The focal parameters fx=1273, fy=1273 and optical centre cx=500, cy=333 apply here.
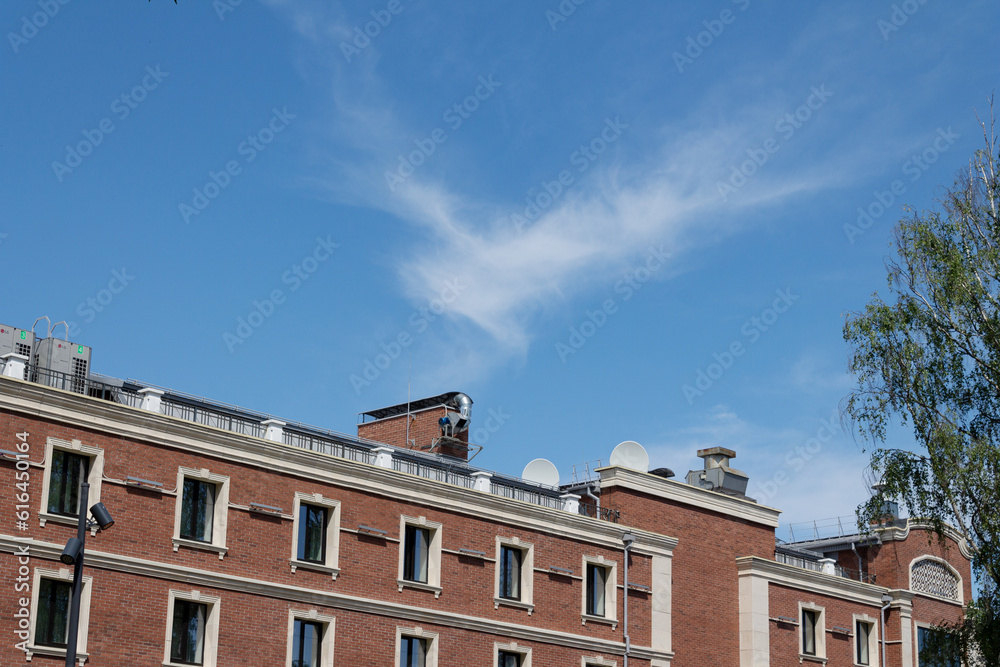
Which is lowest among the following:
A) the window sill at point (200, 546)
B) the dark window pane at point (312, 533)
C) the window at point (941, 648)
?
the window at point (941, 648)

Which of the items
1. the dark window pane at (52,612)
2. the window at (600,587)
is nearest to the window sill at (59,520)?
the dark window pane at (52,612)

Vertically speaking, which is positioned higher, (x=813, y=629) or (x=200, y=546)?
(x=200, y=546)

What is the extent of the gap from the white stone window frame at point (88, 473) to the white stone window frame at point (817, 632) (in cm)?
2825

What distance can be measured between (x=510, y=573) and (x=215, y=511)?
10450 millimetres

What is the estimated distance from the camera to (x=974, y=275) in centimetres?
3631

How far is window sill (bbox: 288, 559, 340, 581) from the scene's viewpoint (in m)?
34.0

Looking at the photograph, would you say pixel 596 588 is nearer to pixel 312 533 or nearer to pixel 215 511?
pixel 312 533

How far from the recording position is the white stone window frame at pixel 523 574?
127 ft

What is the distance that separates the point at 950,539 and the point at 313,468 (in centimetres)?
3156

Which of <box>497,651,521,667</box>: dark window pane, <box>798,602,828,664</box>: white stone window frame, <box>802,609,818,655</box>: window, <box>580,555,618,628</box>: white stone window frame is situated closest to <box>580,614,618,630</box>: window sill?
<box>580,555,618,628</box>: white stone window frame

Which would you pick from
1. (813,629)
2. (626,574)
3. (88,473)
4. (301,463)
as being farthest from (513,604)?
(813,629)

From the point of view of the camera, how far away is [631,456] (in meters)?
45.5

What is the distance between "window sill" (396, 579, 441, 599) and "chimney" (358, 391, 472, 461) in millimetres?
8913

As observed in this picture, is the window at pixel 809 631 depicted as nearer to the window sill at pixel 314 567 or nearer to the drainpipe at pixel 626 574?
the drainpipe at pixel 626 574
